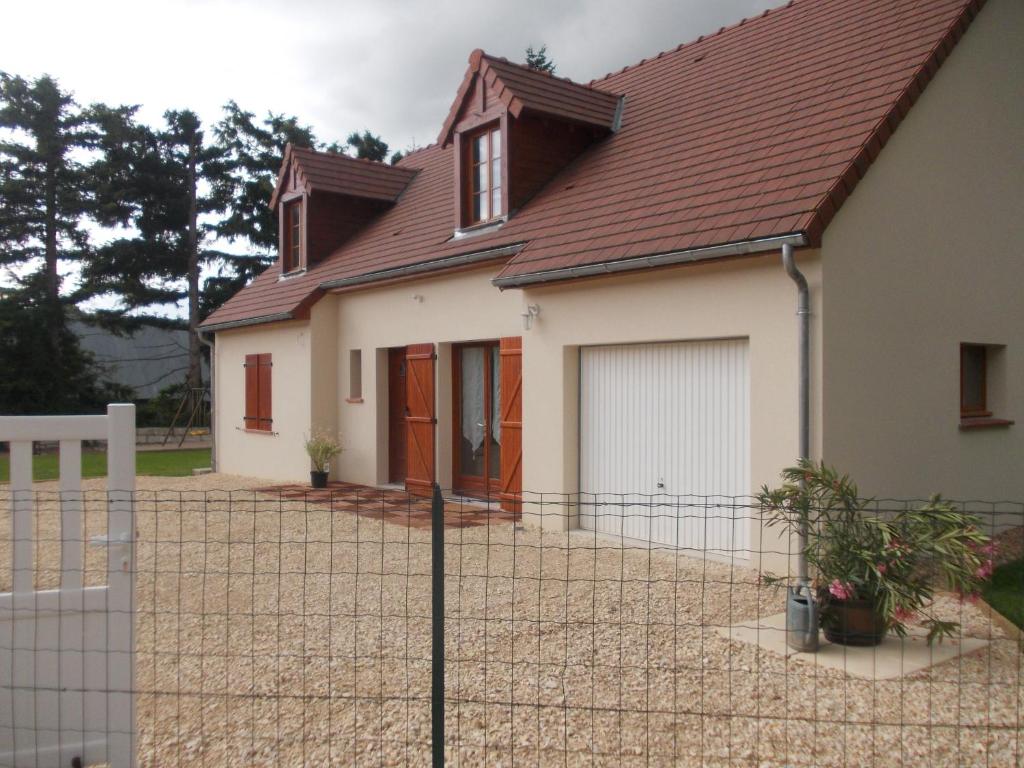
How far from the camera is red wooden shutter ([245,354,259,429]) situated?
15.6m

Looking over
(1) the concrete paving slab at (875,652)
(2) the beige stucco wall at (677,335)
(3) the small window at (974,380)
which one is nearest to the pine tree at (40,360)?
(2) the beige stucco wall at (677,335)

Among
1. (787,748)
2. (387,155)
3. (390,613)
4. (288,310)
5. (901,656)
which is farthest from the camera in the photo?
(387,155)

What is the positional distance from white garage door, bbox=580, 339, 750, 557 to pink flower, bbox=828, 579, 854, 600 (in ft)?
7.26

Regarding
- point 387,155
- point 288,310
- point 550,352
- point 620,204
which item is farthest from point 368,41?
point 387,155

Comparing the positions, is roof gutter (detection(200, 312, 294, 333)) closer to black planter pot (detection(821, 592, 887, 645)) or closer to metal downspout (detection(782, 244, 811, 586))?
metal downspout (detection(782, 244, 811, 586))

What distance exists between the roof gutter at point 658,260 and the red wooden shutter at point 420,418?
8.81 ft

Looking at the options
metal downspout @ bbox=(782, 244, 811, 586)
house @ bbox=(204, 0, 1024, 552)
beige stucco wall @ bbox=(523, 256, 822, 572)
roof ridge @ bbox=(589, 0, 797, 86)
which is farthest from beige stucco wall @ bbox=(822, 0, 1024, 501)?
roof ridge @ bbox=(589, 0, 797, 86)

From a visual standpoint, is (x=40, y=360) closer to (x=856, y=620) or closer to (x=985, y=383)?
(x=985, y=383)

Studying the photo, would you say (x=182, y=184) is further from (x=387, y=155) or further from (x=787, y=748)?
(x=787, y=748)

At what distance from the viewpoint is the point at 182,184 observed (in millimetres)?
31188

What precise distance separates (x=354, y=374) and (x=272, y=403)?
2.19 m

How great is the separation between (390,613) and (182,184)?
1146 inches

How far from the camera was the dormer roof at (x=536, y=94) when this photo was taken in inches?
444

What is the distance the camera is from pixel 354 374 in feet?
44.8
